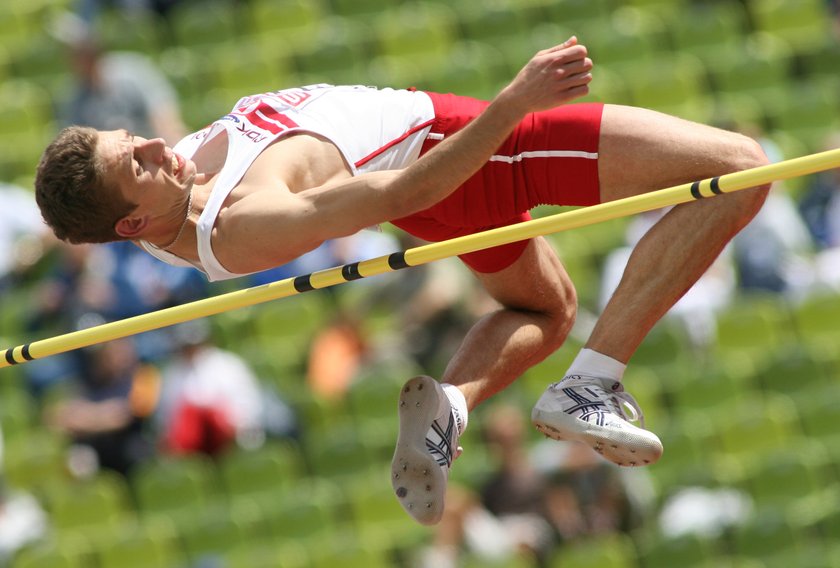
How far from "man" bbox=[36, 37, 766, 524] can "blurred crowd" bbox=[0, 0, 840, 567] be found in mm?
3303

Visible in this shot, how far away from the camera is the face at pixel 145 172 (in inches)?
186

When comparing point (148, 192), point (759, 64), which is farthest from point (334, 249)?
point (148, 192)

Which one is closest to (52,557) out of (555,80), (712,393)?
(712,393)

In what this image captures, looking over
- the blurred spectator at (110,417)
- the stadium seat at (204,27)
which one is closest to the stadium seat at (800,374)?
the blurred spectator at (110,417)

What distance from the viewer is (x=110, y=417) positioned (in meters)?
9.09

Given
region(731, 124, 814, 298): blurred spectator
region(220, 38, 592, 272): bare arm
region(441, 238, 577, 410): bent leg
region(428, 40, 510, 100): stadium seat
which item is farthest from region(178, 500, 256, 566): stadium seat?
region(220, 38, 592, 272): bare arm

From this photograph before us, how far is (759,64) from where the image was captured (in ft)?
35.1

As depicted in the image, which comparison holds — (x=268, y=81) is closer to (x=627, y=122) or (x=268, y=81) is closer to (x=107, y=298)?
(x=107, y=298)

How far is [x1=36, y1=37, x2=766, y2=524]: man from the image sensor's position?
14.9ft

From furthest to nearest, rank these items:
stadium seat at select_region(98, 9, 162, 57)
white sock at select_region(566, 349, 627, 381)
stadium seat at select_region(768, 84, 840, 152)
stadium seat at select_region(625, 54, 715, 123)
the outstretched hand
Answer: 1. stadium seat at select_region(98, 9, 162, 57)
2. stadium seat at select_region(625, 54, 715, 123)
3. stadium seat at select_region(768, 84, 840, 152)
4. white sock at select_region(566, 349, 627, 381)
5. the outstretched hand

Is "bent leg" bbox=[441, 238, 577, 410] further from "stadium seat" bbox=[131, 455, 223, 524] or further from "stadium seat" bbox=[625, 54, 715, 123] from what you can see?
"stadium seat" bbox=[625, 54, 715, 123]

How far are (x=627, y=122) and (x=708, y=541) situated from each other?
3.68 metres

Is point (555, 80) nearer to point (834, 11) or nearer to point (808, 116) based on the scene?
point (808, 116)

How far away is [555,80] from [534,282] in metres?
1.21
